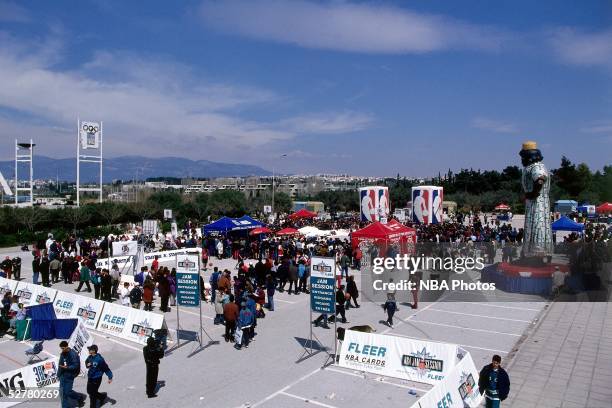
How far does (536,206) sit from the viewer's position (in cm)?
1978

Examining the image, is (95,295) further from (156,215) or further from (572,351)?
(156,215)

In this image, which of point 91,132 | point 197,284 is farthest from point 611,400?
point 91,132

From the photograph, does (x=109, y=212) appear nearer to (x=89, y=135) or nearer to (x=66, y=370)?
(x=89, y=135)

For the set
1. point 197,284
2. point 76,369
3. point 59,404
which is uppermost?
point 197,284

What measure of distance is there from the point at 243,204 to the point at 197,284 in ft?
180

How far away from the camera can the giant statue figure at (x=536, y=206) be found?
19.6m

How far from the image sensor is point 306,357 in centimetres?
1128

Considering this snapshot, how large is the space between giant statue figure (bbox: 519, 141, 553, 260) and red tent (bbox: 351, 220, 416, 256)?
6.00 meters

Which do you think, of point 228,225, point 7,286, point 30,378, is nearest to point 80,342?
point 30,378

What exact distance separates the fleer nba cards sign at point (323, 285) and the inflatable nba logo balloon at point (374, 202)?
2396 cm

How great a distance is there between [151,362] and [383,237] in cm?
1537

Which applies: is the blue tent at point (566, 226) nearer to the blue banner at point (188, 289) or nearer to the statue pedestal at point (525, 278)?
the statue pedestal at point (525, 278)

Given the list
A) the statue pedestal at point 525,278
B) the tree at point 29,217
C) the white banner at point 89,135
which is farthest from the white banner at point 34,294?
→ the white banner at point 89,135

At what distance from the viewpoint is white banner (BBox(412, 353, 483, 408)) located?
7164 mm
